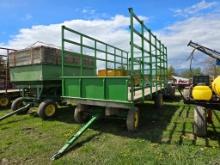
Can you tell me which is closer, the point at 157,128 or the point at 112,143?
the point at 112,143

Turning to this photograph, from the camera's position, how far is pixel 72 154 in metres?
4.07

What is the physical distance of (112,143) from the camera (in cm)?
465

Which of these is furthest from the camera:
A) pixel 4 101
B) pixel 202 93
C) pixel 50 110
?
pixel 4 101

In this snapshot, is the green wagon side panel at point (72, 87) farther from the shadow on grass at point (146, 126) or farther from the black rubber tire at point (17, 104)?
the black rubber tire at point (17, 104)

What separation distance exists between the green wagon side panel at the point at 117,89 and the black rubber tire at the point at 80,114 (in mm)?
1225

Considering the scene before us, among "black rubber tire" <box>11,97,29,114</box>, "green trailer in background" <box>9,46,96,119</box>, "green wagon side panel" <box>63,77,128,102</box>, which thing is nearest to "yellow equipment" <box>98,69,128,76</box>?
"green trailer in background" <box>9,46,96,119</box>

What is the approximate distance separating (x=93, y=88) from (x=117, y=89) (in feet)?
2.74

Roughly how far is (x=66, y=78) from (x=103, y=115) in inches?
63.7

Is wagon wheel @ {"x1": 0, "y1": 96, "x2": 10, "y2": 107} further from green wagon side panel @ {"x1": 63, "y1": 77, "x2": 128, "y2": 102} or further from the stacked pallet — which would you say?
green wagon side panel @ {"x1": 63, "y1": 77, "x2": 128, "y2": 102}

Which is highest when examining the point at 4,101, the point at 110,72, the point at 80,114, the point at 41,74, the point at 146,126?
the point at 110,72

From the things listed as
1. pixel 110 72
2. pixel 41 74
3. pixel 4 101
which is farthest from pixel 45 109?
pixel 4 101

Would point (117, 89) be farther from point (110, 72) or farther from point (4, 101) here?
point (4, 101)

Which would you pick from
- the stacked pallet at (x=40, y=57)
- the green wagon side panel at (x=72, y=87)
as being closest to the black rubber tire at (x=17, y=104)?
the stacked pallet at (x=40, y=57)

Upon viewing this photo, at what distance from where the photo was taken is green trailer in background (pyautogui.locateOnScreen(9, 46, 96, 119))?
7.24m
